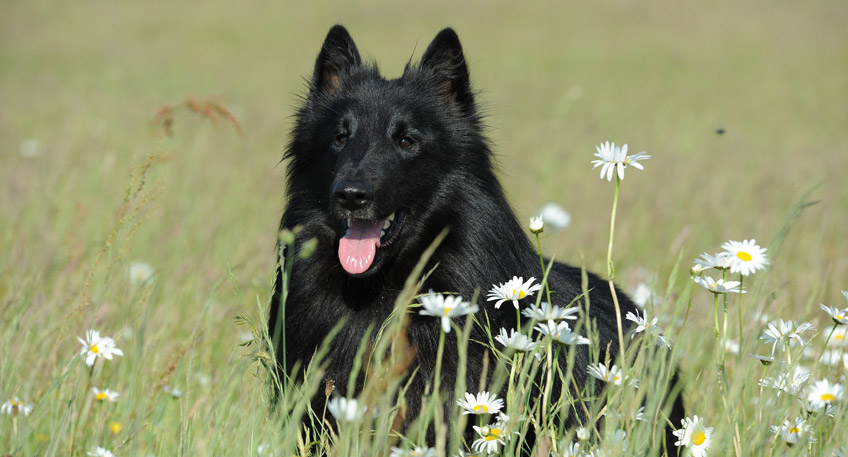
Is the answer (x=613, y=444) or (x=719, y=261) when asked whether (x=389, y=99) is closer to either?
(x=719, y=261)

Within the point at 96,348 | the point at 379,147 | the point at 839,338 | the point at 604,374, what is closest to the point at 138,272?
the point at 96,348

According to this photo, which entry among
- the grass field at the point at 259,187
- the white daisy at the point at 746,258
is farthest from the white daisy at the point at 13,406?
the white daisy at the point at 746,258

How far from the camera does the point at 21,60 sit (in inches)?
774

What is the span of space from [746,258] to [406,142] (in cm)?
174

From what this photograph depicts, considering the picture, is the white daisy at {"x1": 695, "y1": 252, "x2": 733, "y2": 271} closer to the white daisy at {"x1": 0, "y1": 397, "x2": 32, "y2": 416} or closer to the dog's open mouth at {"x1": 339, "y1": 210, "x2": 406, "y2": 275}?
the dog's open mouth at {"x1": 339, "y1": 210, "x2": 406, "y2": 275}

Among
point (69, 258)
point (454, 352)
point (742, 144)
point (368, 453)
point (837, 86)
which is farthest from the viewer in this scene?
point (837, 86)

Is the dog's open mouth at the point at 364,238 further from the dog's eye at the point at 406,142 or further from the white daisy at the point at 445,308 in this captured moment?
the white daisy at the point at 445,308

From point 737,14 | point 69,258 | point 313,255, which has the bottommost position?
point 69,258

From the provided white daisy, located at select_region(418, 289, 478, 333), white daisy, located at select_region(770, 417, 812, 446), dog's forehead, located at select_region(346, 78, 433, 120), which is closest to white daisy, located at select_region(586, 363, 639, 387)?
white daisy, located at select_region(418, 289, 478, 333)

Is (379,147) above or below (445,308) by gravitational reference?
above

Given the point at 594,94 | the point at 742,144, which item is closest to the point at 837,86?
the point at 594,94

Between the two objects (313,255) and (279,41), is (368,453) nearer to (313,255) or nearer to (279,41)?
(313,255)

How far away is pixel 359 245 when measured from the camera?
10.5ft

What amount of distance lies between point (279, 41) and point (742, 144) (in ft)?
58.4
